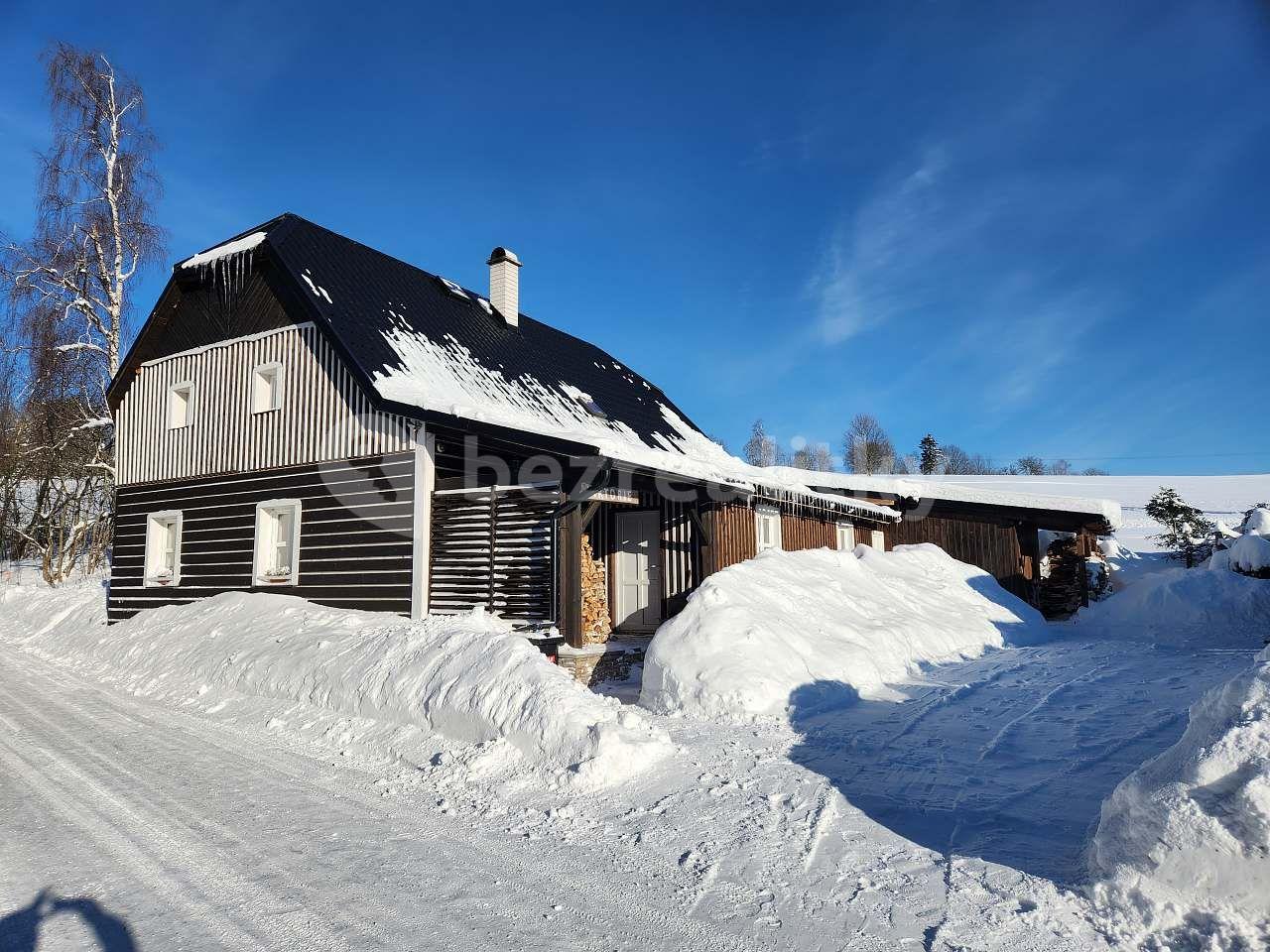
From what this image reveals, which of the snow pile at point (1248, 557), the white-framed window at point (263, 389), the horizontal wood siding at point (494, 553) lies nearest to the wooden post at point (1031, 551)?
the snow pile at point (1248, 557)

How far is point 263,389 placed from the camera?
13.6m

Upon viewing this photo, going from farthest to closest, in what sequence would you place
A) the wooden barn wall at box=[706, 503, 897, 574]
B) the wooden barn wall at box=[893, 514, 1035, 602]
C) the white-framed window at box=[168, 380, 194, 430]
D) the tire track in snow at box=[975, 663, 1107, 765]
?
1. the wooden barn wall at box=[893, 514, 1035, 602]
2. the white-framed window at box=[168, 380, 194, 430]
3. the wooden barn wall at box=[706, 503, 897, 574]
4. the tire track in snow at box=[975, 663, 1107, 765]

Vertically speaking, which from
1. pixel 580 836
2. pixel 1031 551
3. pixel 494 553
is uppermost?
pixel 494 553

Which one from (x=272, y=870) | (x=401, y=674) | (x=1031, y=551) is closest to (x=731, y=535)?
(x=401, y=674)

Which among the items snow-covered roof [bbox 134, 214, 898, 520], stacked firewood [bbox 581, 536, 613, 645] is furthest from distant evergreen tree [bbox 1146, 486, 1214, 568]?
stacked firewood [bbox 581, 536, 613, 645]

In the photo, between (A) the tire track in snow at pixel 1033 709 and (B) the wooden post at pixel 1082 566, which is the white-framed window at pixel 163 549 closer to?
(A) the tire track in snow at pixel 1033 709

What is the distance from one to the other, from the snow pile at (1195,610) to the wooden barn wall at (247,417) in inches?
538

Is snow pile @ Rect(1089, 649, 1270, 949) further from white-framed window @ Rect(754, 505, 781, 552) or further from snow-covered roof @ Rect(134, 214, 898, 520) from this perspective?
white-framed window @ Rect(754, 505, 781, 552)

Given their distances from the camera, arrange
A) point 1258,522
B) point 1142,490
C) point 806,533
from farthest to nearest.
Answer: point 1142,490 < point 1258,522 < point 806,533

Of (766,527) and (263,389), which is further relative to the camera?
(766,527)

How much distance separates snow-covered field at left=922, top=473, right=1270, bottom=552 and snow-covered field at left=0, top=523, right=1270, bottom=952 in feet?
105

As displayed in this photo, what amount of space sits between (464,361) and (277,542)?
4.45m

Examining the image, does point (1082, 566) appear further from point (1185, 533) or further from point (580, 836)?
point (580, 836)

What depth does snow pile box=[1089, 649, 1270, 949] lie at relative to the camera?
3.40 m
